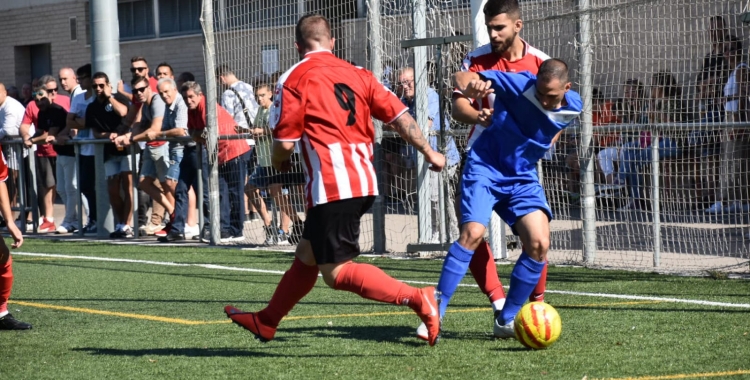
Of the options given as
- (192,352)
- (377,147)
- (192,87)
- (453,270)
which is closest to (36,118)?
(192,87)

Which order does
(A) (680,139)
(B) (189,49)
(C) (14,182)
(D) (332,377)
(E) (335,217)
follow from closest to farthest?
(D) (332,377) → (E) (335,217) → (A) (680,139) → (C) (14,182) → (B) (189,49)

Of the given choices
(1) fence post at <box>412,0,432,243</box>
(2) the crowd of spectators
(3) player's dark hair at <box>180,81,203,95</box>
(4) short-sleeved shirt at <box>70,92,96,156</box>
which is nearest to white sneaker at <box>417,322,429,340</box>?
(1) fence post at <box>412,0,432,243</box>

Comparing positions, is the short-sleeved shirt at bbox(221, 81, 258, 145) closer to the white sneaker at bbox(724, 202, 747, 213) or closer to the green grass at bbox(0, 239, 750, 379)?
the green grass at bbox(0, 239, 750, 379)

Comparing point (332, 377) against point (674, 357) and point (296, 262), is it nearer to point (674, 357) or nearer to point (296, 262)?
point (296, 262)

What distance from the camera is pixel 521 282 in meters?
7.03

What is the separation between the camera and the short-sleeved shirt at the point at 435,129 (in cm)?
1270

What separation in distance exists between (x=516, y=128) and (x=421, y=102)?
6078mm

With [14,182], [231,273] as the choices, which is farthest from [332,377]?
[14,182]

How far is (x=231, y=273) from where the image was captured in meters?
11.6

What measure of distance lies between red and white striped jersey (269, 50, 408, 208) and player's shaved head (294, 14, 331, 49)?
0.13 m

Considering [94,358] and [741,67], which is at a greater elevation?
[741,67]

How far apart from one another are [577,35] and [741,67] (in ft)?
5.23

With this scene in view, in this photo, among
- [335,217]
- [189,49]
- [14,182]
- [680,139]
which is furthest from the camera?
[189,49]

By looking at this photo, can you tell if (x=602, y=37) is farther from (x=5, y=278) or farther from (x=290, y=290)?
(x=5, y=278)
